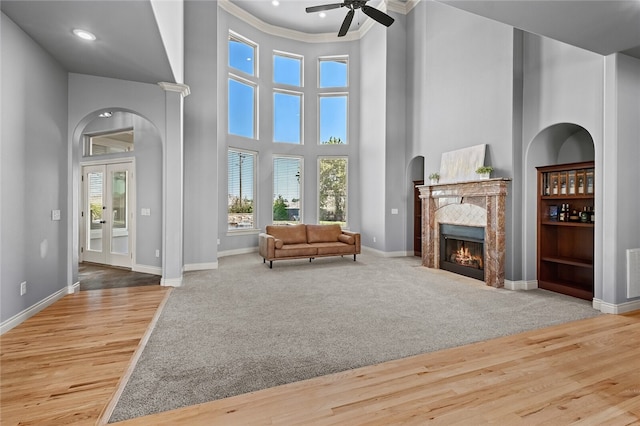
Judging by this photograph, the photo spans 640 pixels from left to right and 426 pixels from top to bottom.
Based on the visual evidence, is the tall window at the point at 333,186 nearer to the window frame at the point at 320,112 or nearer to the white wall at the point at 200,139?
the window frame at the point at 320,112

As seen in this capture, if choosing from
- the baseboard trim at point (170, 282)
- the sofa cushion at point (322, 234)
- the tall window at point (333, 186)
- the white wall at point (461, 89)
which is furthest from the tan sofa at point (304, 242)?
the white wall at point (461, 89)

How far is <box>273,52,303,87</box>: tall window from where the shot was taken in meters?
9.17

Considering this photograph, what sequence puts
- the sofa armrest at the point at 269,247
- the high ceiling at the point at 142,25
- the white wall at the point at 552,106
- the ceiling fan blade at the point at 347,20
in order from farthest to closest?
the sofa armrest at the point at 269,247 < the ceiling fan blade at the point at 347,20 < the white wall at the point at 552,106 < the high ceiling at the point at 142,25

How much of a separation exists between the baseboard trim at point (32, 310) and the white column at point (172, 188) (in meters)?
1.20

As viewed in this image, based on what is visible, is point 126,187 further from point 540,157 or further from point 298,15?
point 540,157

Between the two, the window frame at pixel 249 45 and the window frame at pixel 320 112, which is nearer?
the window frame at pixel 249 45

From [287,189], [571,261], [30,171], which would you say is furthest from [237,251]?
[571,261]

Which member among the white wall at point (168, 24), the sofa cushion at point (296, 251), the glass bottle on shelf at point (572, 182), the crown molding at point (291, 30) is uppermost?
the crown molding at point (291, 30)

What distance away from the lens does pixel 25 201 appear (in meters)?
3.54

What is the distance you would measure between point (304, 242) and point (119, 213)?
368 cm

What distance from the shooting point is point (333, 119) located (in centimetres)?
953

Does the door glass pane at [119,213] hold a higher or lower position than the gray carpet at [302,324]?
higher

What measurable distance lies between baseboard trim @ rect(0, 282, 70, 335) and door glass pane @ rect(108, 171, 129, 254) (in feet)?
5.65

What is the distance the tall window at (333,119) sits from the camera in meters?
9.49
